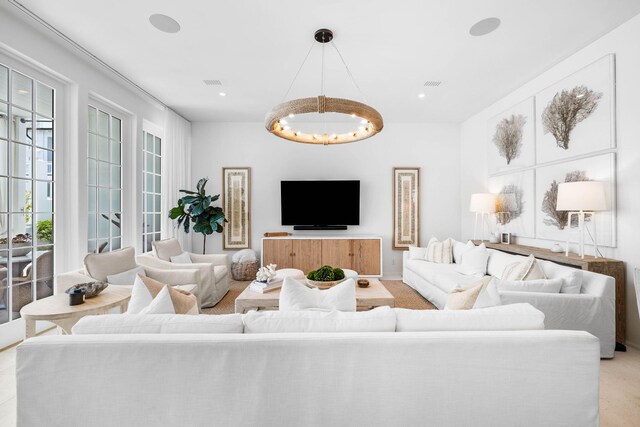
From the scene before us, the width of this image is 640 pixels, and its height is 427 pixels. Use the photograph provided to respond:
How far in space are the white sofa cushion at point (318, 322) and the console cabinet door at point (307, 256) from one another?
356 centimetres

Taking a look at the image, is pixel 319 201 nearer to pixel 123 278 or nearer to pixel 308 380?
pixel 123 278

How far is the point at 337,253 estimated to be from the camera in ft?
16.7

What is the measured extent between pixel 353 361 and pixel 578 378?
1.01 meters

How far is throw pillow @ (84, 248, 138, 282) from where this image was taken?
2.77m

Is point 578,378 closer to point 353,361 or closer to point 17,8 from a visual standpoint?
point 353,361

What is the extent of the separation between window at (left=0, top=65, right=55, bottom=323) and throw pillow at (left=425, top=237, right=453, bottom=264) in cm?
472

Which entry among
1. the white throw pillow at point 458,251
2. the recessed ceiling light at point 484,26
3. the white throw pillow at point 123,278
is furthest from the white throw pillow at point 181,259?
the recessed ceiling light at point 484,26

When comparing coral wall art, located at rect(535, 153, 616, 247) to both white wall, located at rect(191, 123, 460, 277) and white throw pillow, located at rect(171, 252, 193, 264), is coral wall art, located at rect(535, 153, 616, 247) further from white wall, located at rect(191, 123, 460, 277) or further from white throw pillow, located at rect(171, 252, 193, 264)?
white throw pillow, located at rect(171, 252, 193, 264)

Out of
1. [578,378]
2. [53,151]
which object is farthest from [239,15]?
[578,378]

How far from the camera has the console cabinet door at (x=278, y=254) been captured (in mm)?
5066

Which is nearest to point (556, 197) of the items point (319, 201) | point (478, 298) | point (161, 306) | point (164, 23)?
point (478, 298)

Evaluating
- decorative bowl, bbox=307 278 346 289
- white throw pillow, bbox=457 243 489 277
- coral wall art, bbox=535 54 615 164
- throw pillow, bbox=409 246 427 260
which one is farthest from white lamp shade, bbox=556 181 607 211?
decorative bowl, bbox=307 278 346 289

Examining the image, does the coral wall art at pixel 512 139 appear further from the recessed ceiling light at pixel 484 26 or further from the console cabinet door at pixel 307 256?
the console cabinet door at pixel 307 256

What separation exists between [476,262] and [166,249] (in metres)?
4.10
